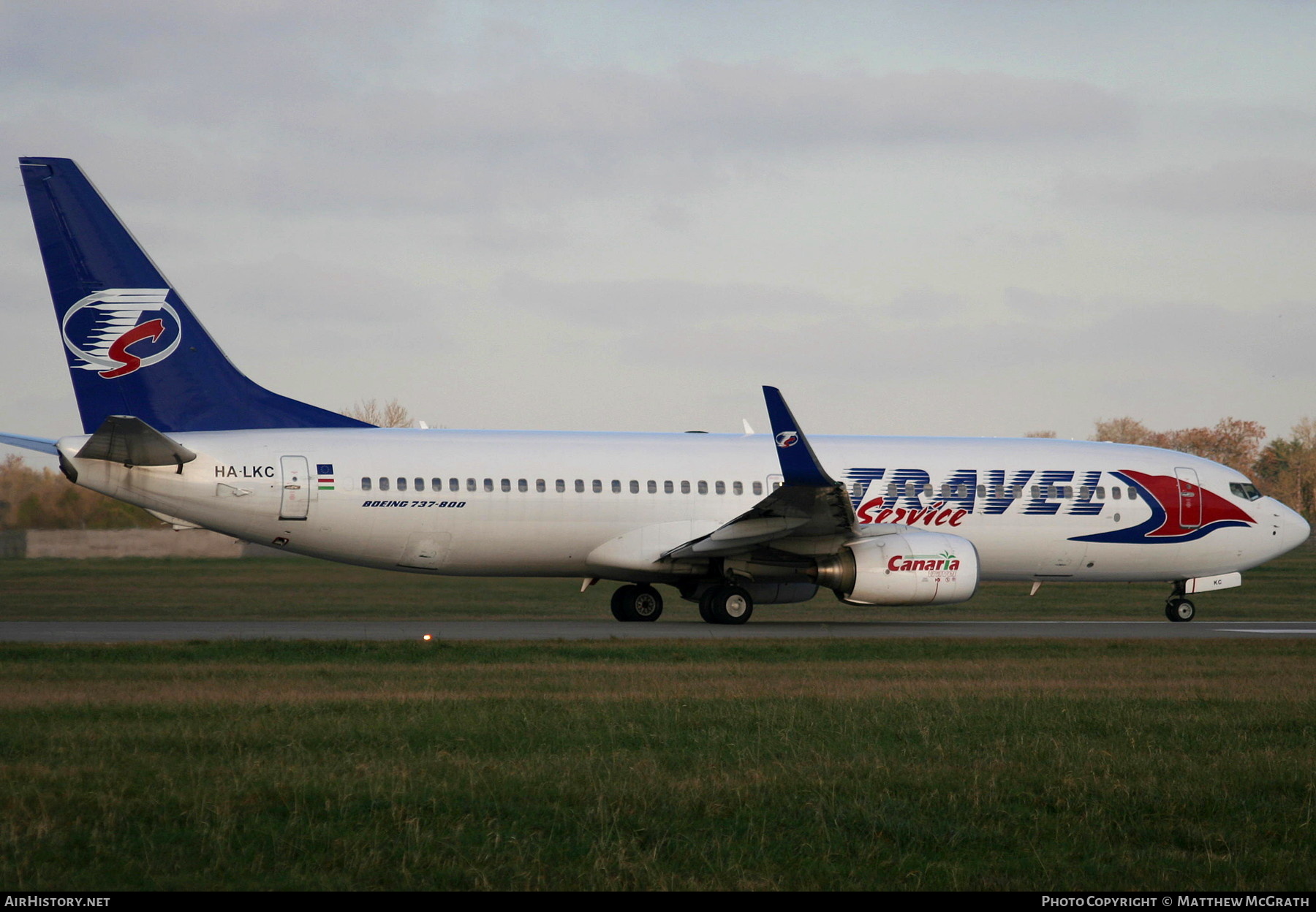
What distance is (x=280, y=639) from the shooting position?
1786cm

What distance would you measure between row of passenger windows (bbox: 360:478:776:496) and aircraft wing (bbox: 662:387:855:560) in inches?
41.7

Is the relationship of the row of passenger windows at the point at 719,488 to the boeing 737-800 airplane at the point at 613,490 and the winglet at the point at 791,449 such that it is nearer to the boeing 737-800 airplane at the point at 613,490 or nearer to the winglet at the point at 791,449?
the boeing 737-800 airplane at the point at 613,490

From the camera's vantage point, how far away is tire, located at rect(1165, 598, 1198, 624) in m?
25.8

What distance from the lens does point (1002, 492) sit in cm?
2467

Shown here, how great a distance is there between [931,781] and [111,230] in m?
17.4

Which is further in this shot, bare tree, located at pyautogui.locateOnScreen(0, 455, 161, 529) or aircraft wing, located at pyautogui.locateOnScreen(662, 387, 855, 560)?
bare tree, located at pyautogui.locateOnScreen(0, 455, 161, 529)

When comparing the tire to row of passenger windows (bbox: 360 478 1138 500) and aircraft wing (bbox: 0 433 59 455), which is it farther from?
aircraft wing (bbox: 0 433 59 455)

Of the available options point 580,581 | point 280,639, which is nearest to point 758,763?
point 280,639

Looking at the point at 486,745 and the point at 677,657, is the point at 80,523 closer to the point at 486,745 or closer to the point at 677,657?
the point at 677,657

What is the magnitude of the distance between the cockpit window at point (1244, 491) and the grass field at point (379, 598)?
2670 mm

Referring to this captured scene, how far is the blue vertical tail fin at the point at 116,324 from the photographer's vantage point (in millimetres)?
20875

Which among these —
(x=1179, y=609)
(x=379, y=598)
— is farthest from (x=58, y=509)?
(x=1179, y=609)

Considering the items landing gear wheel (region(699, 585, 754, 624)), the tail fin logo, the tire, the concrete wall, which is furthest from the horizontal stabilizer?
the concrete wall

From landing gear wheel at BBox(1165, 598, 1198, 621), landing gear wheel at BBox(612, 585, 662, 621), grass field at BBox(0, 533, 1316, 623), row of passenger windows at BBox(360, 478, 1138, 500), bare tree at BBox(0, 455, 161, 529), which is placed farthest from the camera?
bare tree at BBox(0, 455, 161, 529)
